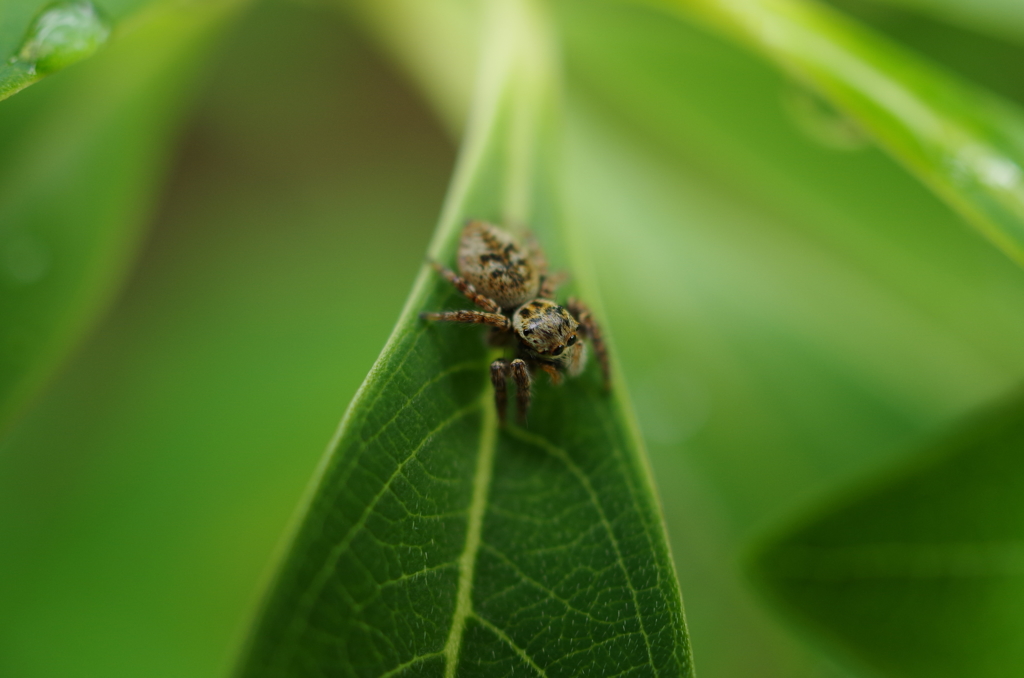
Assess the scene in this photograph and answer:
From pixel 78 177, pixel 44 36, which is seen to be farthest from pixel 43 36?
pixel 78 177

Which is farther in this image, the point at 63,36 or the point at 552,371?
the point at 552,371

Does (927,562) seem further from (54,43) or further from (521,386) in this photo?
(54,43)

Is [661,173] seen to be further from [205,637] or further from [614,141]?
[205,637]

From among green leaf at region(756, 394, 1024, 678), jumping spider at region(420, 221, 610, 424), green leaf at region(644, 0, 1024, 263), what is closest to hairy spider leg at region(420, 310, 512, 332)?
jumping spider at region(420, 221, 610, 424)

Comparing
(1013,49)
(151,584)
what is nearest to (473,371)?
(151,584)

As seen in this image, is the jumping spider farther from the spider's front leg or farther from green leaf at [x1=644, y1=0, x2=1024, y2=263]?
green leaf at [x1=644, y1=0, x2=1024, y2=263]
